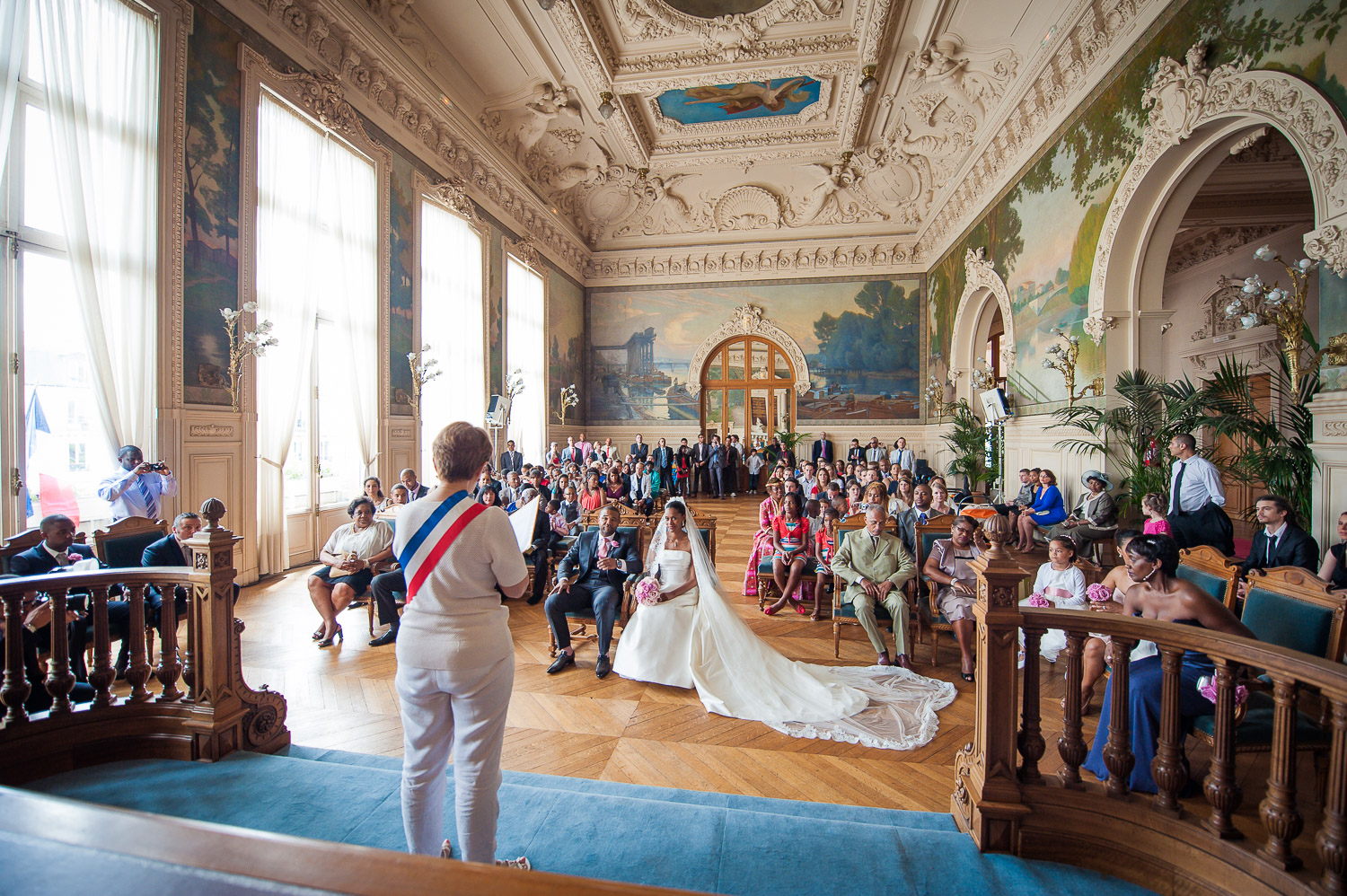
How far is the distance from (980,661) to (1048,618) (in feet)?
1.03

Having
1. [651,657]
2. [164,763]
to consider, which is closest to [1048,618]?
[651,657]

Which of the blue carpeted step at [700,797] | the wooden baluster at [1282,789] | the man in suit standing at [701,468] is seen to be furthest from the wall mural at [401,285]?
the wooden baluster at [1282,789]

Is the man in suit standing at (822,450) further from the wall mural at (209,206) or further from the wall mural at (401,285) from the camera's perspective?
the wall mural at (209,206)

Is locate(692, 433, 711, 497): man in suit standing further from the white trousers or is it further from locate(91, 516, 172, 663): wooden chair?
the white trousers

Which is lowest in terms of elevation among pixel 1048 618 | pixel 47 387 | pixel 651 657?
pixel 651 657

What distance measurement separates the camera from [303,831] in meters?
2.31

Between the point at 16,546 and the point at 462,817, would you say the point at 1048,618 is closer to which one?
the point at 462,817

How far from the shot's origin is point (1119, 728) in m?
2.11

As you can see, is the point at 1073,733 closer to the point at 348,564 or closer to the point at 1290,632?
the point at 1290,632

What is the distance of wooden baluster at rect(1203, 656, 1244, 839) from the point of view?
1.89m

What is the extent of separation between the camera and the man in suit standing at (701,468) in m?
16.6

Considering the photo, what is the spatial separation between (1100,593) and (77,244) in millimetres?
8653

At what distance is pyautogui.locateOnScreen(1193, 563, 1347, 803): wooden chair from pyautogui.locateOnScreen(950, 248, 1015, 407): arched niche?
7.85 m

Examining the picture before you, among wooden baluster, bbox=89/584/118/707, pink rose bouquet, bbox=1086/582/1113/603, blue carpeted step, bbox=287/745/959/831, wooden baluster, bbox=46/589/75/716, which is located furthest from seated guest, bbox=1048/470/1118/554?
wooden baluster, bbox=46/589/75/716
